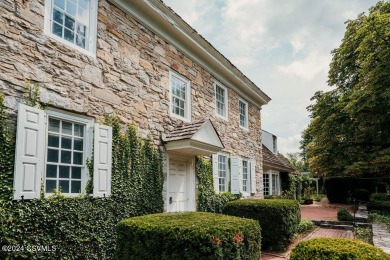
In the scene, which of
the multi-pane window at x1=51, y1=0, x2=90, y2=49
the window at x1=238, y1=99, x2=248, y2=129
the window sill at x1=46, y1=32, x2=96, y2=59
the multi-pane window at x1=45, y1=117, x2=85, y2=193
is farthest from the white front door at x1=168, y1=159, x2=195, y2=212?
A: the window at x1=238, y1=99, x2=248, y2=129

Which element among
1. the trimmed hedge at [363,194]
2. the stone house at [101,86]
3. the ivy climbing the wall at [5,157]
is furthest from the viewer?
the trimmed hedge at [363,194]

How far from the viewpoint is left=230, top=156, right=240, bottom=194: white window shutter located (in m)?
10.5

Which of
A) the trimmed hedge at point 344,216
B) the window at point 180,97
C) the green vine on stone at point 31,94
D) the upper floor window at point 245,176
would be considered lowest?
the trimmed hedge at point 344,216

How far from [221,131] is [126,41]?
5249 mm

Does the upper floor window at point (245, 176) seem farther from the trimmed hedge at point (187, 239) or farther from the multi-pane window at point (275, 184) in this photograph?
the multi-pane window at point (275, 184)

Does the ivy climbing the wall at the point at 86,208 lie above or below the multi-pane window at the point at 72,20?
below

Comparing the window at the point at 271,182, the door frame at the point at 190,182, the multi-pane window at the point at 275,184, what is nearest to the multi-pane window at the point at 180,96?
the door frame at the point at 190,182

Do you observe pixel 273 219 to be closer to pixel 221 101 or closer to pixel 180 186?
pixel 180 186

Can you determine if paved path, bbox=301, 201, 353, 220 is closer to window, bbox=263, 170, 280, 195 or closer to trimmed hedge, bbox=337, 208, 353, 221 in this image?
trimmed hedge, bbox=337, 208, 353, 221

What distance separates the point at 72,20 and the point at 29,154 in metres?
2.87

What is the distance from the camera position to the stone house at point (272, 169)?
17875mm

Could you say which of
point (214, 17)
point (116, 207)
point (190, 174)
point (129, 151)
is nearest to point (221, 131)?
point (190, 174)

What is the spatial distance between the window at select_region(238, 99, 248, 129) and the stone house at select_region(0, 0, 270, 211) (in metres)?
2.51

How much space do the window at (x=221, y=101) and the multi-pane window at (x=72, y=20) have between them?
5.93m
